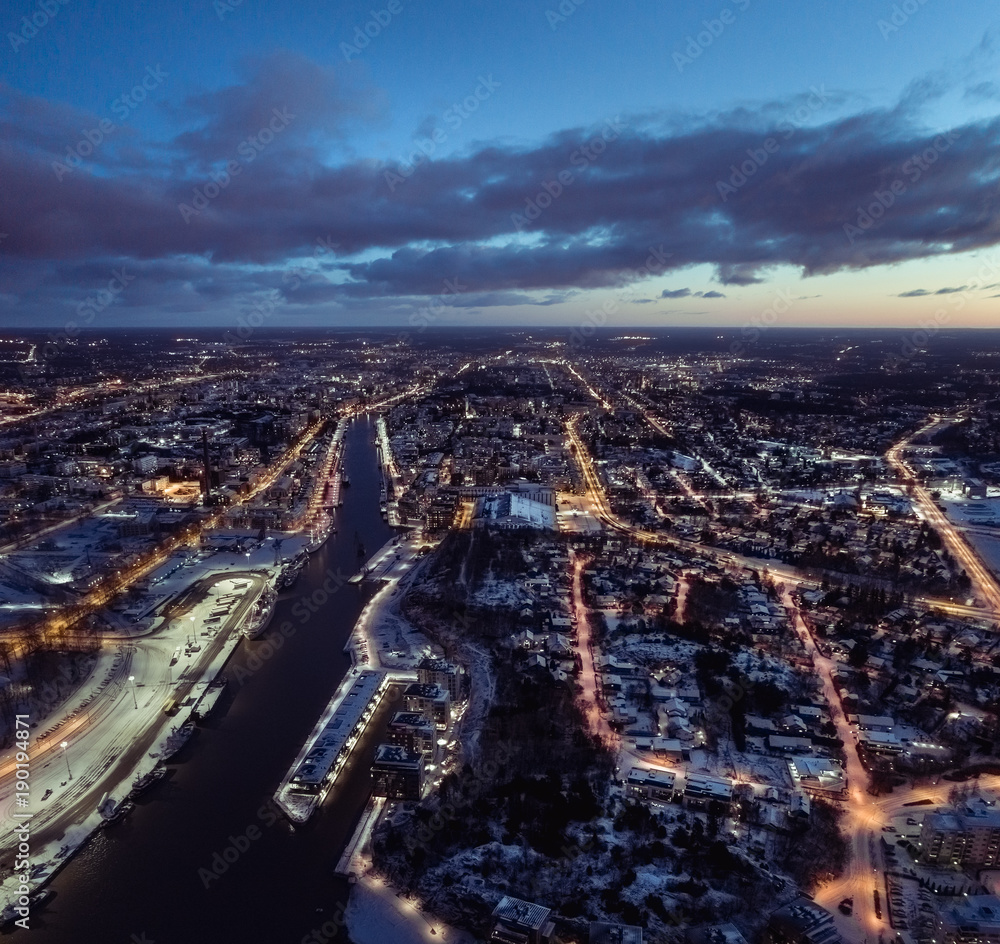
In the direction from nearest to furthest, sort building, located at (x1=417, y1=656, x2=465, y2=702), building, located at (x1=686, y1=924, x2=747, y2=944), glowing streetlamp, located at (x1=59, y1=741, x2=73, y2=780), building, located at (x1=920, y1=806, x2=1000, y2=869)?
1. building, located at (x1=686, y1=924, x2=747, y2=944)
2. building, located at (x1=920, y1=806, x2=1000, y2=869)
3. glowing streetlamp, located at (x1=59, y1=741, x2=73, y2=780)
4. building, located at (x1=417, y1=656, x2=465, y2=702)

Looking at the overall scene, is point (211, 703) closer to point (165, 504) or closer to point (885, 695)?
point (885, 695)

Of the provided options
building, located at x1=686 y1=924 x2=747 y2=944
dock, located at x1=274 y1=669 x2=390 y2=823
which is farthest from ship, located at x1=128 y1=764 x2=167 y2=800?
building, located at x1=686 y1=924 x2=747 y2=944

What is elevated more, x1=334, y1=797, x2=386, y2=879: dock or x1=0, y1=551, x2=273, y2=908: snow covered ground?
x1=0, y1=551, x2=273, y2=908: snow covered ground

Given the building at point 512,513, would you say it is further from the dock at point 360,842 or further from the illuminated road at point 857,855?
the dock at point 360,842

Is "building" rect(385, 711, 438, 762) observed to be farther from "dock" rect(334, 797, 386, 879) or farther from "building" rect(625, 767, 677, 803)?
"building" rect(625, 767, 677, 803)

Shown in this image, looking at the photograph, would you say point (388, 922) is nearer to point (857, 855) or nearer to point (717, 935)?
point (717, 935)

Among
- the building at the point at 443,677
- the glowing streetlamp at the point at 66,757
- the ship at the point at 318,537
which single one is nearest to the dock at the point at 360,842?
the building at the point at 443,677

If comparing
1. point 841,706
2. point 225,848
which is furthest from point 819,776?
point 225,848

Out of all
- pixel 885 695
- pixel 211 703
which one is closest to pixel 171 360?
pixel 211 703
